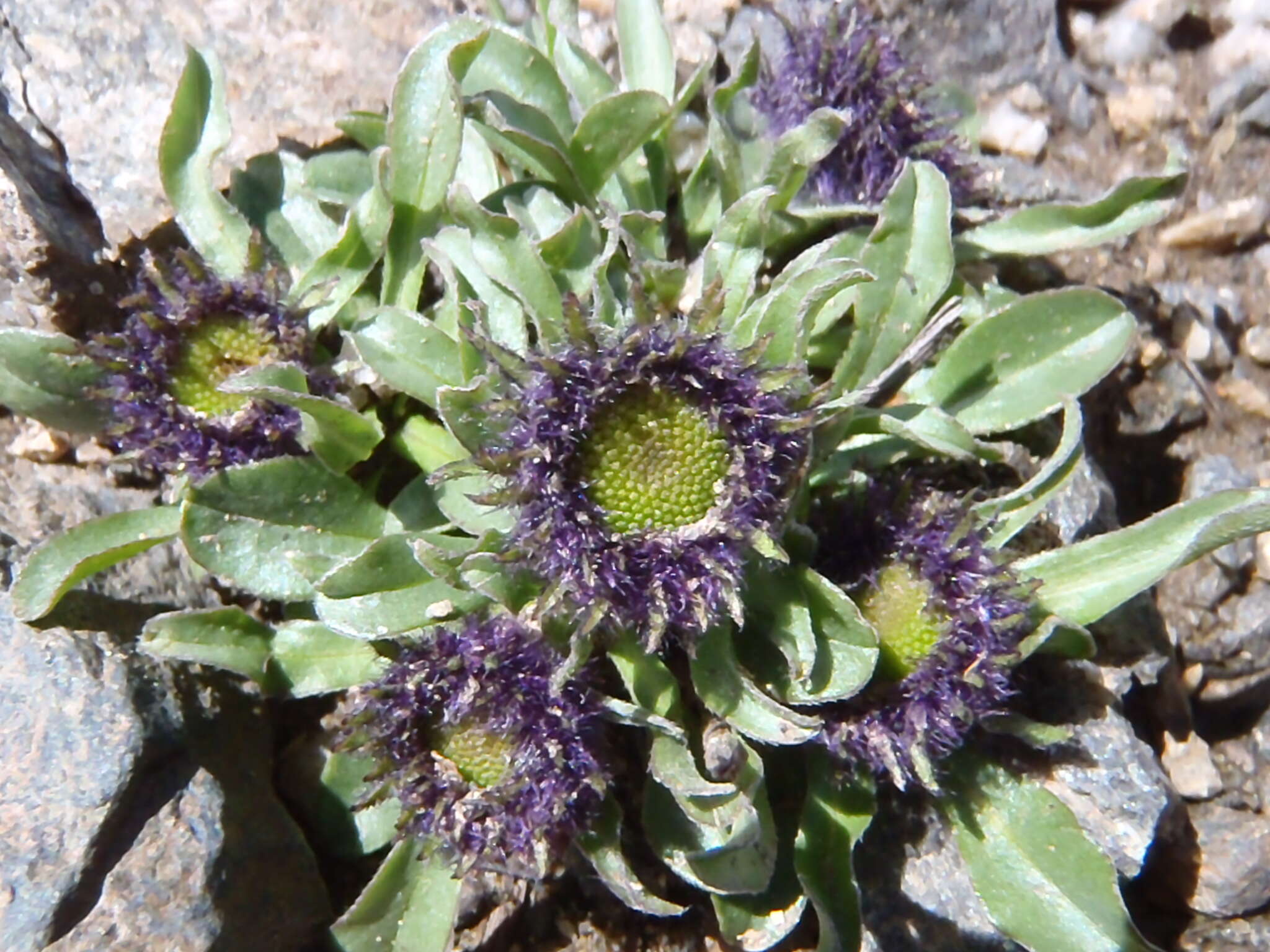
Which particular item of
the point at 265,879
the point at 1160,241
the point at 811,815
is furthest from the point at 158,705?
the point at 1160,241

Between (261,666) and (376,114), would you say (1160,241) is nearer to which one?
(376,114)

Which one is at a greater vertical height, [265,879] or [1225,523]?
[1225,523]

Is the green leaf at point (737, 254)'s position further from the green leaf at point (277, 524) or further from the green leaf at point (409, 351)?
the green leaf at point (277, 524)

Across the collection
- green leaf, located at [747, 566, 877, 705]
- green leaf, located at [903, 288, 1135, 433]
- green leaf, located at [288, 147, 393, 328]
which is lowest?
green leaf, located at [747, 566, 877, 705]

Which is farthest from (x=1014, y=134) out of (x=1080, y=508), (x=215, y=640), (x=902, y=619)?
(x=215, y=640)

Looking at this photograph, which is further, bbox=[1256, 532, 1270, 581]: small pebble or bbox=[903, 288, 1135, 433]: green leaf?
bbox=[1256, 532, 1270, 581]: small pebble

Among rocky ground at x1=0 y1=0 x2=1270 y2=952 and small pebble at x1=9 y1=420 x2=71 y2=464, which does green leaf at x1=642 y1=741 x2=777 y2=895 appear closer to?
rocky ground at x1=0 y1=0 x2=1270 y2=952

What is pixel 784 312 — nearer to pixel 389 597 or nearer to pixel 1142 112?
pixel 389 597

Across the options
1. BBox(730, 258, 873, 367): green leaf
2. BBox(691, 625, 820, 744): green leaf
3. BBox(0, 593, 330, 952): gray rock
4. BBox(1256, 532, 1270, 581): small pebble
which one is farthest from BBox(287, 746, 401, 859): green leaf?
BBox(1256, 532, 1270, 581): small pebble
